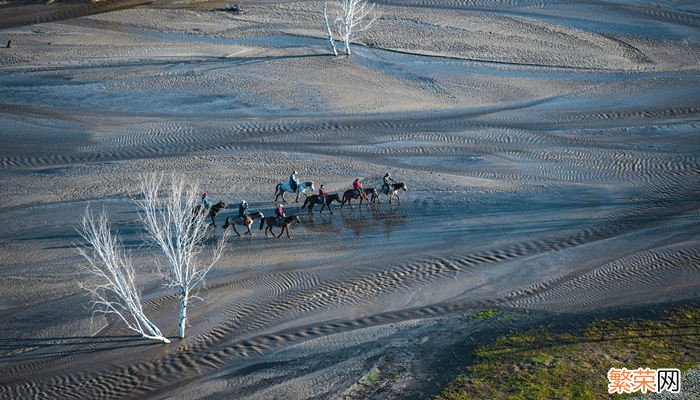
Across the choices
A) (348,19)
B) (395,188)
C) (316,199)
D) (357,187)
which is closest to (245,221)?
(316,199)

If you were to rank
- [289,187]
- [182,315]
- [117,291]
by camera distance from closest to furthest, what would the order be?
1. [117,291]
2. [182,315]
3. [289,187]

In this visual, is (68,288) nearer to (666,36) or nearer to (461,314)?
(461,314)

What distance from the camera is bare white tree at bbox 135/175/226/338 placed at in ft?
69.2

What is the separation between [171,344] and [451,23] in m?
35.7

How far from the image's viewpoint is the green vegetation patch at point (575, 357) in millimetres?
19234

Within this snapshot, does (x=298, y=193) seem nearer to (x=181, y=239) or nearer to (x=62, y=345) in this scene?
(x=181, y=239)

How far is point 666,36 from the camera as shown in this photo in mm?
49500

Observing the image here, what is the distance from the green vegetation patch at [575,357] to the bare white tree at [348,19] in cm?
2813

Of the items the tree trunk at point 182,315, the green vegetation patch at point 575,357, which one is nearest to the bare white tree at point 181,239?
the tree trunk at point 182,315

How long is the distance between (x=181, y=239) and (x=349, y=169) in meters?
9.05

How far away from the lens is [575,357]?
2059 cm

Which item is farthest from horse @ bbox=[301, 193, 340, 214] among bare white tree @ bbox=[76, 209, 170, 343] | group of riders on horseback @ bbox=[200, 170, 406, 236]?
bare white tree @ bbox=[76, 209, 170, 343]

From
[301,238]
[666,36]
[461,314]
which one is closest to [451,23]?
[666,36]

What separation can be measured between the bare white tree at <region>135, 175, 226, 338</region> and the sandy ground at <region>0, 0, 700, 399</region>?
0.63 m
